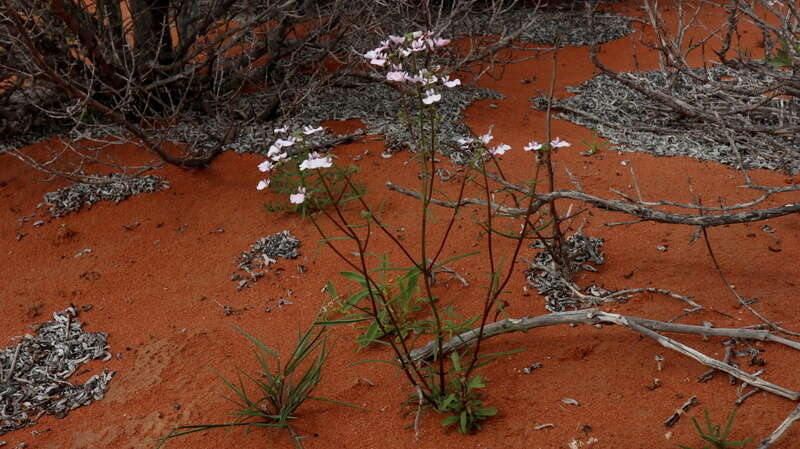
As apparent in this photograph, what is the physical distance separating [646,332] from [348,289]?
129 cm

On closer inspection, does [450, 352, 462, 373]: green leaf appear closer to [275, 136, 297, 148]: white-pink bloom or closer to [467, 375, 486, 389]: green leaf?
[467, 375, 486, 389]: green leaf

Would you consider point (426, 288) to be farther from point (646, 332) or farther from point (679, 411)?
point (679, 411)

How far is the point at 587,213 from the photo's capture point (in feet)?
10.6

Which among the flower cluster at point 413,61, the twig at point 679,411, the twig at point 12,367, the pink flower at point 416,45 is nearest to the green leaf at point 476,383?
the twig at point 679,411

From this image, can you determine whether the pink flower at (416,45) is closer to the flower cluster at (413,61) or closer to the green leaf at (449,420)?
the flower cluster at (413,61)

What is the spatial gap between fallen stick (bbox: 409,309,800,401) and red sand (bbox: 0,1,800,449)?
0.06 metres

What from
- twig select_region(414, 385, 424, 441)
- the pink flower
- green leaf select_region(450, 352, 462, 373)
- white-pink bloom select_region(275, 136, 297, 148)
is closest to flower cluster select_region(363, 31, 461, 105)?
the pink flower

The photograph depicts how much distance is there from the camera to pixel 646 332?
7.05 feet

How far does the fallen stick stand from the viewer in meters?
1.97

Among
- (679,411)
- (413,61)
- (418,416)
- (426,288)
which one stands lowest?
(418,416)

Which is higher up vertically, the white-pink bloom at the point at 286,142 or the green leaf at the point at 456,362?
the white-pink bloom at the point at 286,142

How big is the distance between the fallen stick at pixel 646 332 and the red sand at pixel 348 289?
0.18ft

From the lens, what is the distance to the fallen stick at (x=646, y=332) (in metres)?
1.97

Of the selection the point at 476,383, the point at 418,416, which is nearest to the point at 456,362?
the point at 476,383
